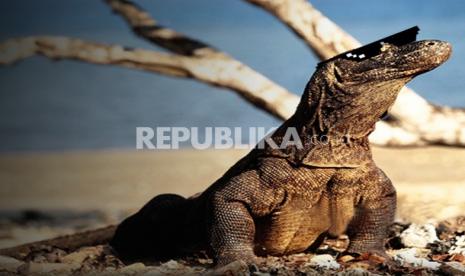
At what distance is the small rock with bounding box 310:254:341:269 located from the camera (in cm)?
611

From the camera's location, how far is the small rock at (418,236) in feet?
24.7

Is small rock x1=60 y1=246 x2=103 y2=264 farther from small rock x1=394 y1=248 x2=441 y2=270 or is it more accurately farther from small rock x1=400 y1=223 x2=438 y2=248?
small rock x1=400 y1=223 x2=438 y2=248

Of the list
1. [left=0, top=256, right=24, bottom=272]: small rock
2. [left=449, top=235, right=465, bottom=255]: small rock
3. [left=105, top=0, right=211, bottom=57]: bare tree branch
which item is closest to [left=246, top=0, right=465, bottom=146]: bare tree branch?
[left=105, top=0, right=211, bottom=57]: bare tree branch

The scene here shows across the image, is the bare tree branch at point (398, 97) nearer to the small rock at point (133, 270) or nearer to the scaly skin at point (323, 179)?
the scaly skin at point (323, 179)

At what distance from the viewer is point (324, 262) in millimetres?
6273

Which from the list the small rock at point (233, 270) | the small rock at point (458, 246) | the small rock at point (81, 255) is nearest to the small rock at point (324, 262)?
the small rock at point (233, 270)

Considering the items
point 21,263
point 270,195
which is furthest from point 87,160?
point 270,195

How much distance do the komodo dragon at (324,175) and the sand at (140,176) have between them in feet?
9.75

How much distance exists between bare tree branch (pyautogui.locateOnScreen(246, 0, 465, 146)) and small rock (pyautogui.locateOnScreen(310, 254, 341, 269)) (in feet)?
10.3

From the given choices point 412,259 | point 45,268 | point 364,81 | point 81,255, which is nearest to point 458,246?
point 412,259

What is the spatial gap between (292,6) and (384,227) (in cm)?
348

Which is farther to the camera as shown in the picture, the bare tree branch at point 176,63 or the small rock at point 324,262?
the bare tree branch at point 176,63

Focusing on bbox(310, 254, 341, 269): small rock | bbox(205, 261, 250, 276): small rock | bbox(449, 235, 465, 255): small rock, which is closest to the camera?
bbox(205, 261, 250, 276): small rock

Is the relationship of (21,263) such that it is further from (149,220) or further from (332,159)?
(332,159)
